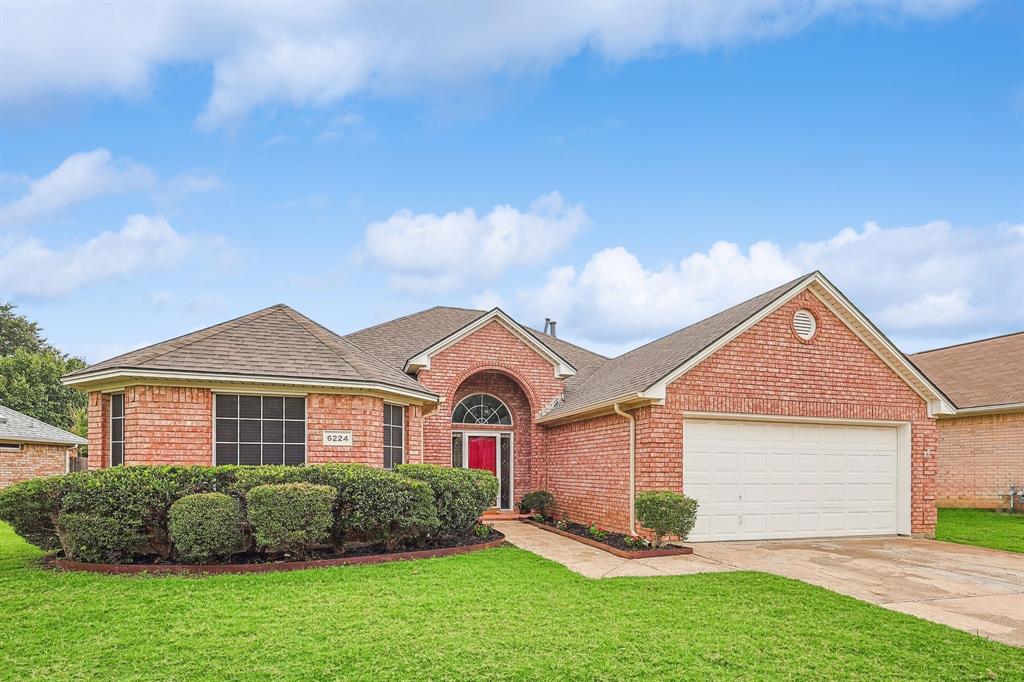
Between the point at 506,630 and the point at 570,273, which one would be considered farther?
the point at 570,273

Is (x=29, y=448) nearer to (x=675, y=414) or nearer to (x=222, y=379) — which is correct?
(x=222, y=379)

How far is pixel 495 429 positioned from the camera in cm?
1972

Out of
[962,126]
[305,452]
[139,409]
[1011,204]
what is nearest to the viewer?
[139,409]

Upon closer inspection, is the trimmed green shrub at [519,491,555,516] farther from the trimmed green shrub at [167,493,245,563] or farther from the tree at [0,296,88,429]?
the tree at [0,296,88,429]

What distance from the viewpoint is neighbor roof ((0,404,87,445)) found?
2653 centimetres

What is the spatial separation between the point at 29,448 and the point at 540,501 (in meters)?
21.5

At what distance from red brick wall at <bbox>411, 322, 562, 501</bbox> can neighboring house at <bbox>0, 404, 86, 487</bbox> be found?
18.3 m

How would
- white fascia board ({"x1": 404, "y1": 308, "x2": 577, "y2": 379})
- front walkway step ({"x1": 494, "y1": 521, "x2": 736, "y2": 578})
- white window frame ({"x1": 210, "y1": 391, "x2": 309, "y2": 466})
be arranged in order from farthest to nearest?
white fascia board ({"x1": 404, "y1": 308, "x2": 577, "y2": 379}) → white window frame ({"x1": 210, "y1": 391, "x2": 309, "y2": 466}) → front walkway step ({"x1": 494, "y1": 521, "x2": 736, "y2": 578})

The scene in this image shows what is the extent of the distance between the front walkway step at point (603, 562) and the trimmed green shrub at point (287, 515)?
3.83 meters

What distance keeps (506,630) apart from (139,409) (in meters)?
8.27

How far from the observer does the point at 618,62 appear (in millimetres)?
16703

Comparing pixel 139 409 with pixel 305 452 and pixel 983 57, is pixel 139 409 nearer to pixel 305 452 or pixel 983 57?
pixel 305 452

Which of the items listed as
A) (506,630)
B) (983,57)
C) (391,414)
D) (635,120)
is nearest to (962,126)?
(983,57)

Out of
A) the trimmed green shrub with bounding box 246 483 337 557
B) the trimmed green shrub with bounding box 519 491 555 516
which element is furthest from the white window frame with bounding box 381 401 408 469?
the trimmed green shrub with bounding box 519 491 555 516
